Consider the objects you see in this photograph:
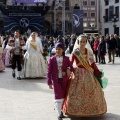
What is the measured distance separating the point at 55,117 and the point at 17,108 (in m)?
1.04

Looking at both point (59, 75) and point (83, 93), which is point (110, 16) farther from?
point (83, 93)

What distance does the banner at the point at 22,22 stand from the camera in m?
37.5

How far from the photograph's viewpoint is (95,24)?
277 ft

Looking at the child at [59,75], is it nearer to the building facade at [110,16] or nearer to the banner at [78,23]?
the banner at [78,23]

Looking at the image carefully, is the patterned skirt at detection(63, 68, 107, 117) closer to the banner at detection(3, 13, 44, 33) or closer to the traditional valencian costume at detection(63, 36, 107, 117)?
the traditional valencian costume at detection(63, 36, 107, 117)

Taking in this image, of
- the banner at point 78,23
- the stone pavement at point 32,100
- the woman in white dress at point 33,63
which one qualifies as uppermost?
the banner at point 78,23

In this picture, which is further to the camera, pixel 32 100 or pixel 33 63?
pixel 33 63

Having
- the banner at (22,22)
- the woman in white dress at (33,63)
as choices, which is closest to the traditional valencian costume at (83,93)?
the woman in white dress at (33,63)

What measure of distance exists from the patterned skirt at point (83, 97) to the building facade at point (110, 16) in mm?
39102

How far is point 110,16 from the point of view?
4728 cm

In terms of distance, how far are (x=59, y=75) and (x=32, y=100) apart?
203 cm

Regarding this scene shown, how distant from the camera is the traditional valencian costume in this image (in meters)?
5.96

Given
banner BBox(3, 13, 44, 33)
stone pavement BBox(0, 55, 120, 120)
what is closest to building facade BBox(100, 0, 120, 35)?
banner BBox(3, 13, 44, 33)

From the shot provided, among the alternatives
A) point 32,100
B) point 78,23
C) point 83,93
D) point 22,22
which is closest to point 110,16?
point 22,22
